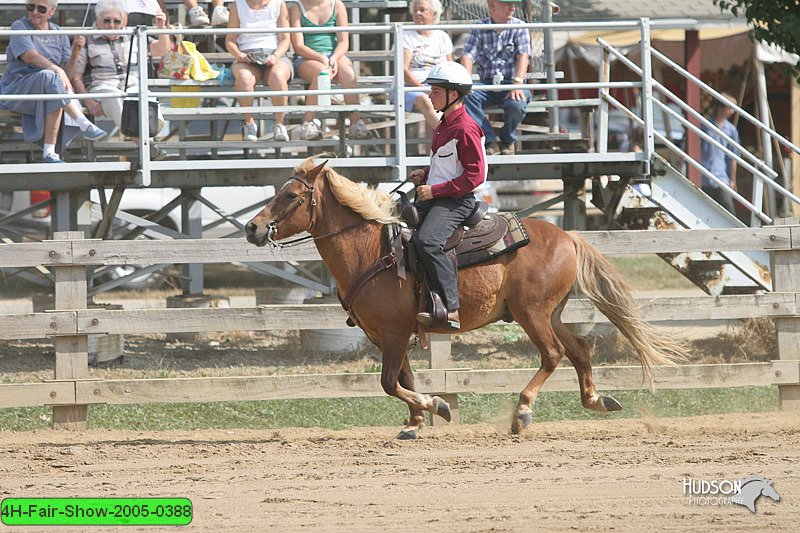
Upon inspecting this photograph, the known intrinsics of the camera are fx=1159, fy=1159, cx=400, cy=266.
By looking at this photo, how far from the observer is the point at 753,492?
6793mm

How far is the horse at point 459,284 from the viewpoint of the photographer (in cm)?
859

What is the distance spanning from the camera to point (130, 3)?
12.2 meters

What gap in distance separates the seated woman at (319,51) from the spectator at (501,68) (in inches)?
48.0

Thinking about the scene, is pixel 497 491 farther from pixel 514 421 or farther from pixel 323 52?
pixel 323 52

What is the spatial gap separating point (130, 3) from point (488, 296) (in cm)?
571

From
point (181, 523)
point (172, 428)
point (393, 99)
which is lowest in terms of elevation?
point (172, 428)

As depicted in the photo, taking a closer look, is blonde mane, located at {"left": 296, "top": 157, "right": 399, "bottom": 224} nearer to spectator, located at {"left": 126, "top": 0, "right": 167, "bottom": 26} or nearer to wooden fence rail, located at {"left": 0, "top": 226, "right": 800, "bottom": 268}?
wooden fence rail, located at {"left": 0, "top": 226, "right": 800, "bottom": 268}

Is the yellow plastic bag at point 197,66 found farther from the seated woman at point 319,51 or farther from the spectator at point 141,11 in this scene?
the seated woman at point 319,51

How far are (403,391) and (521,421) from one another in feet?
3.23

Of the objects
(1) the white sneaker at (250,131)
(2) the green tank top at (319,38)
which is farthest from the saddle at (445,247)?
(2) the green tank top at (319,38)

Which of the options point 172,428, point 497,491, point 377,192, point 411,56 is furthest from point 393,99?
point 497,491

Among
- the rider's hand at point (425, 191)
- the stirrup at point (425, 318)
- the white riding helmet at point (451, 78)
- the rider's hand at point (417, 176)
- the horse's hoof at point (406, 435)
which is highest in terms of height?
the white riding helmet at point (451, 78)

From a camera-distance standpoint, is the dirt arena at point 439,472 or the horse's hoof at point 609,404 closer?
the dirt arena at point 439,472

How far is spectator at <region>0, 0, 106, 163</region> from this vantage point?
11258mm
